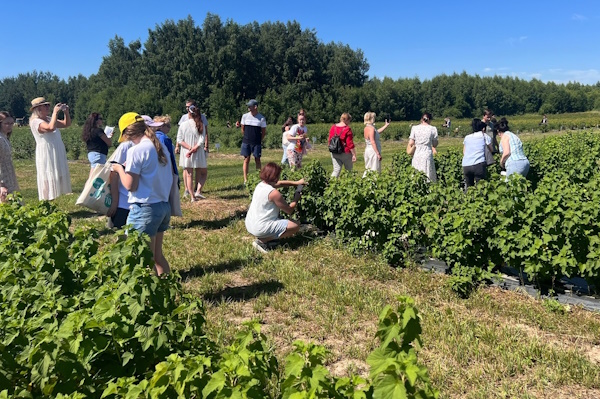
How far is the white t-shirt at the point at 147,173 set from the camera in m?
4.09

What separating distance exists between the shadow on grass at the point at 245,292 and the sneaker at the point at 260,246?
1.04 m

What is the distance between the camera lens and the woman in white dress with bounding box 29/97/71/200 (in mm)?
6691

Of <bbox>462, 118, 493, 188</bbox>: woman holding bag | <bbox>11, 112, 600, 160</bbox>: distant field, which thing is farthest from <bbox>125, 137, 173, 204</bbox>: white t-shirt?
<bbox>11, 112, 600, 160</bbox>: distant field

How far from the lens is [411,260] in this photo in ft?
17.9

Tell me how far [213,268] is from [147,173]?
1740 millimetres

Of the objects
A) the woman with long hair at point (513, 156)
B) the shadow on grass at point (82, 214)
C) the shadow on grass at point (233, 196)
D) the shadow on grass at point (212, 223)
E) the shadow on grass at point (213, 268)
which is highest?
the woman with long hair at point (513, 156)

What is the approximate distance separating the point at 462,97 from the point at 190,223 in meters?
94.1

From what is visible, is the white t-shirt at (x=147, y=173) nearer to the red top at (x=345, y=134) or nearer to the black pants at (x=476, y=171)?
the red top at (x=345, y=134)

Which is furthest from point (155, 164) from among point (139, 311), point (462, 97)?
point (462, 97)

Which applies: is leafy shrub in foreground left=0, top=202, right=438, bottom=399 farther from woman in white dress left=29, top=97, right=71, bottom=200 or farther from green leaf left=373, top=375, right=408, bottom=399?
woman in white dress left=29, top=97, right=71, bottom=200

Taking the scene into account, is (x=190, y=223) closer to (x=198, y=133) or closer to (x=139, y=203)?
(x=198, y=133)

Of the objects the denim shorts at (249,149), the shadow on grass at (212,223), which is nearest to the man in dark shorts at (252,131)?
the denim shorts at (249,149)

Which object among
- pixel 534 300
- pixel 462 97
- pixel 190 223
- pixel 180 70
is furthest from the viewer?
pixel 462 97

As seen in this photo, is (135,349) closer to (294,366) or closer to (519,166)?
(294,366)
